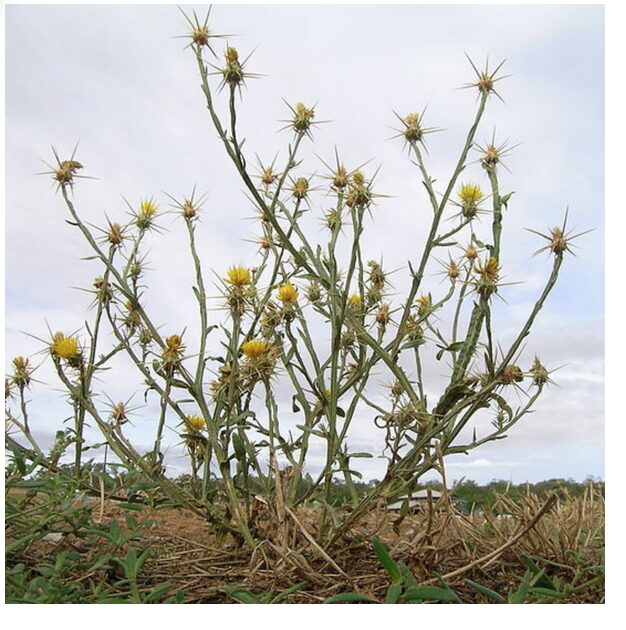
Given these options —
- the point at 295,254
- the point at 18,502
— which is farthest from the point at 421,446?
the point at 18,502

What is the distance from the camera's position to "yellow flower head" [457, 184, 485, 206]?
2.75m

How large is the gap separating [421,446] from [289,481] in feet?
1.86

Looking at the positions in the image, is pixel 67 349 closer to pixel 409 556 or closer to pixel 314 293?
pixel 314 293

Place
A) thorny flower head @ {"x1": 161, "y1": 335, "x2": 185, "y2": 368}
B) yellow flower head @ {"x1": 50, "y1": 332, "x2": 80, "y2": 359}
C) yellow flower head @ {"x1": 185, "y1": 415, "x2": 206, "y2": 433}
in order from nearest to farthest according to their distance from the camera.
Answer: thorny flower head @ {"x1": 161, "y1": 335, "x2": 185, "y2": 368} < yellow flower head @ {"x1": 50, "y1": 332, "x2": 80, "y2": 359} < yellow flower head @ {"x1": 185, "y1": 415, "x2": 206, "y2": 433}

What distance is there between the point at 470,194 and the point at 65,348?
1555 mm

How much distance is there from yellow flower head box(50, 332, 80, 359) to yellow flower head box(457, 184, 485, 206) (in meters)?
1.49

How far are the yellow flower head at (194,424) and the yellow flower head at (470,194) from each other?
127 centimetres

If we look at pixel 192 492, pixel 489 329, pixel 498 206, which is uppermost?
pixel 498 206

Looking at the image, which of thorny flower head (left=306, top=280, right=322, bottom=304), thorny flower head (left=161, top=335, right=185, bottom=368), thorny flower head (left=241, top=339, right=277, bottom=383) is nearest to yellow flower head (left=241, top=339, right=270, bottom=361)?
thorny flower head (left=241, top=339, right=277, bottom=383)

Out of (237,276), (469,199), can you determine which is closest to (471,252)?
(469,199)

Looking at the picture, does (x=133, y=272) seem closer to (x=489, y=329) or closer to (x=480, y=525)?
(x=489, y=329)

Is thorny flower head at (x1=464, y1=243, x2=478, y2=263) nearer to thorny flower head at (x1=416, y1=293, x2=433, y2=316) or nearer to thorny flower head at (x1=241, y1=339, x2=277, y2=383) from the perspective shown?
thorny flower head at (x1=416, y1=293, x2=433, y2=316)
